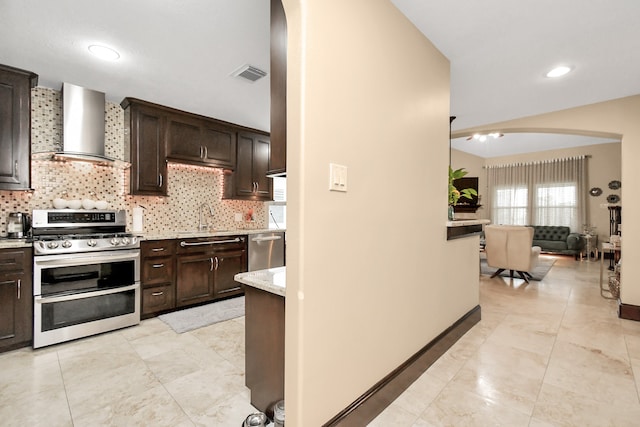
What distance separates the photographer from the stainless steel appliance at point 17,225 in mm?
2814

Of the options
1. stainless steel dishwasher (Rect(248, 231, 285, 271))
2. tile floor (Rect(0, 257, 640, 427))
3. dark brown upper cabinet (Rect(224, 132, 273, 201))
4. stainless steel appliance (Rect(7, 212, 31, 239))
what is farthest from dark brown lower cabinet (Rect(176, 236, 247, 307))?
stainless steel appliance (Rect(7, 212, 31, 239))

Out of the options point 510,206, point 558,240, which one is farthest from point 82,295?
point 510,206

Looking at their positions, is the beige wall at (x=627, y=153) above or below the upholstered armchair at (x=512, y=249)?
above

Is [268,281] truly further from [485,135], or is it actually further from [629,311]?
[485,135]

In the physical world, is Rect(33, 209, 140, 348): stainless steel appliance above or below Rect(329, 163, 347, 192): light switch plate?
below

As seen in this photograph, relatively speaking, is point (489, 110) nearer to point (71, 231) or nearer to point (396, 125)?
point (396, 125)

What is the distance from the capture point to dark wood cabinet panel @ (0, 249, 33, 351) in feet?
8.00

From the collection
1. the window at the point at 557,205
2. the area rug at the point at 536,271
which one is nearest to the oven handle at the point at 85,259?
the area rug at the point at 536,271

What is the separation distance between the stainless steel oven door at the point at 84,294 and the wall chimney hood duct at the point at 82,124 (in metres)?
1.09

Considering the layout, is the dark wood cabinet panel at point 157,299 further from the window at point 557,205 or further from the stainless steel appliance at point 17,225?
the window at point 557,205

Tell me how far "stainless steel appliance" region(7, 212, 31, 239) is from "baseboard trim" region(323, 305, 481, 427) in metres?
3.36

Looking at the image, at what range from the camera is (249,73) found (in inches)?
109

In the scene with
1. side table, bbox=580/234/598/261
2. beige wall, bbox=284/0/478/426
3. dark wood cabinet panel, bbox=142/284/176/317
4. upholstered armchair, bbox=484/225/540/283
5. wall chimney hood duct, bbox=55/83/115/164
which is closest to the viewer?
beige wall, bbox=284/0/478/426

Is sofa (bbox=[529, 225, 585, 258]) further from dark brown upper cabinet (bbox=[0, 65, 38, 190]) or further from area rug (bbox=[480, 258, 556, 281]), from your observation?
dark brown upper cabinet (bbox=[0, 65, 38, 190])
